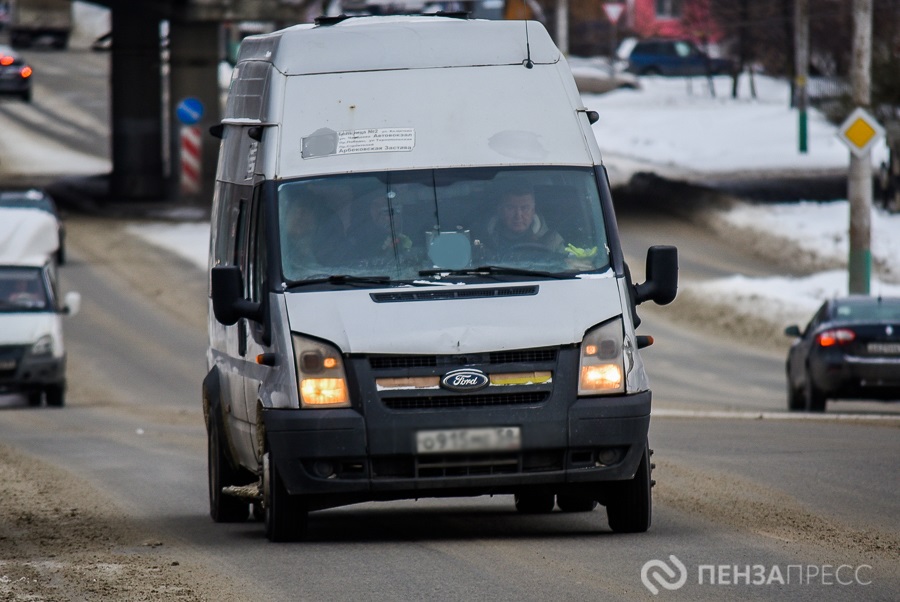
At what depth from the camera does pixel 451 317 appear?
9.34 meters

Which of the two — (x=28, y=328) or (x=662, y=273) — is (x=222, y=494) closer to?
(x=662, y=273)

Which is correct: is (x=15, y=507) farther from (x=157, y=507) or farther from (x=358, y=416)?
(x=358, y=416)

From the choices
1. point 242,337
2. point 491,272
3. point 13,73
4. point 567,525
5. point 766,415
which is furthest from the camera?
point 13,73

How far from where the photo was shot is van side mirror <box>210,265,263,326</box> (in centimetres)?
963

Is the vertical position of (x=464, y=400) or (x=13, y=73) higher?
(x=464, y=400)

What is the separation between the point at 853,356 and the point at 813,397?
0.86 m

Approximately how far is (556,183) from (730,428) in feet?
28.6

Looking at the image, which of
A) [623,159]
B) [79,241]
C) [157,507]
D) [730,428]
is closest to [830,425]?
[730,428]

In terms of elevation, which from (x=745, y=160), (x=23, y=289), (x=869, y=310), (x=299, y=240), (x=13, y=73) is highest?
(x=299, y=240)

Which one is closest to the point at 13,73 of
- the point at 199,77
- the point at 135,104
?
the point at 135,104

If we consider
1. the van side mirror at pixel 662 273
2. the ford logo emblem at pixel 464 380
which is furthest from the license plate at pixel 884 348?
the ford logo emblem at pixel 464 380

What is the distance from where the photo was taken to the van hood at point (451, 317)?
9.27 meters

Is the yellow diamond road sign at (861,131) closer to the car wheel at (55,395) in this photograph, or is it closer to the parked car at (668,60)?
the car wheel at (55,395)

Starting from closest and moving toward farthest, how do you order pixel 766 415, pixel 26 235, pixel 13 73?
pixel 766 415, pixel 26 235, pixel 13 73
